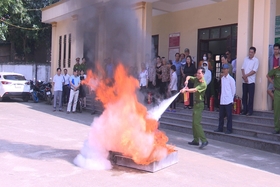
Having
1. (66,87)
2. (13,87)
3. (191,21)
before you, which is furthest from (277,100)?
(13,87)

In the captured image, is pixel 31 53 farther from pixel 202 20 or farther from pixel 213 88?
pixel 213 88

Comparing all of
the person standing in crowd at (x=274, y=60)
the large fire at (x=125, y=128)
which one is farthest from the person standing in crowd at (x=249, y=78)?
the large fire at (x=125, y=128)

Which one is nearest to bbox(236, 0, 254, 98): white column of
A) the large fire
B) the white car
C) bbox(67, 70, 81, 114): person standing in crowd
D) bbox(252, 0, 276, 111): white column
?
bbox(252, 0, 276, 111): white column

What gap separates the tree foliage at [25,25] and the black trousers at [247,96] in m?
16.1

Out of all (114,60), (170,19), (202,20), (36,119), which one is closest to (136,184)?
(114,60)

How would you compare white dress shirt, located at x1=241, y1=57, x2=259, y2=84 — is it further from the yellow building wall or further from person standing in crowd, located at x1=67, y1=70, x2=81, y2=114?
person standing in crowd, located at x1=67, y1=70, x2=81, y2=114

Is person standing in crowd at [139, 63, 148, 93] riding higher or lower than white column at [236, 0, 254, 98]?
lower

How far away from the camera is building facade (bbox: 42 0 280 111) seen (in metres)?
6.41

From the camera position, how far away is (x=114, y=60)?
20.1ft

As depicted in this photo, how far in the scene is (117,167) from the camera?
17.7 feet

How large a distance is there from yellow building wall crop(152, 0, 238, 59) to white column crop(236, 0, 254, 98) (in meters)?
2.58

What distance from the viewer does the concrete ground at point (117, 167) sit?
468cm

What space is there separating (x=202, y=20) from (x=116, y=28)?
780cm

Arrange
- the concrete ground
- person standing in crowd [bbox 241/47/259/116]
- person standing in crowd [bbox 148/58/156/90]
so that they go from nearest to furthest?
the concrete ground
person standing in crowd [bbox 241/47/259/116]
person standing in crowd [bbox 148/58/156/90]
